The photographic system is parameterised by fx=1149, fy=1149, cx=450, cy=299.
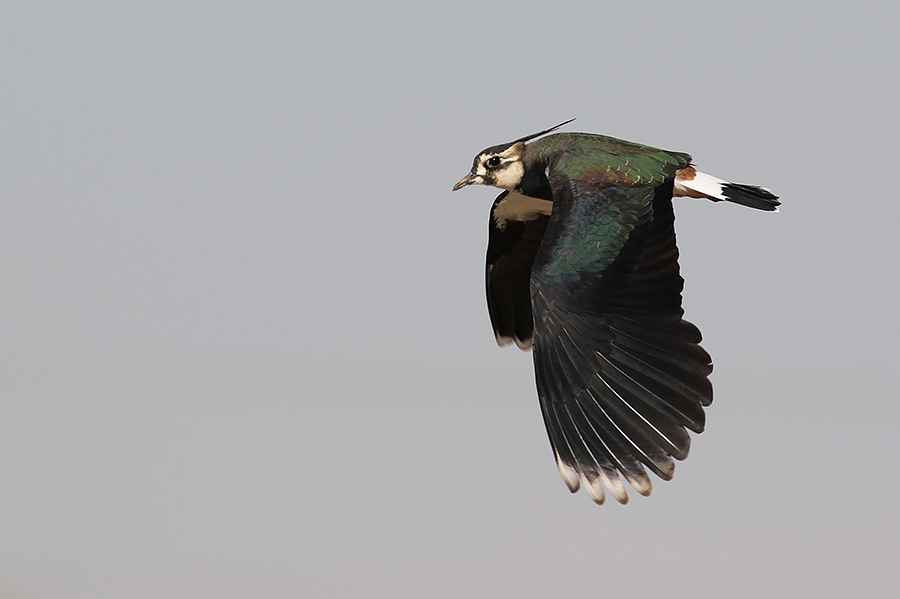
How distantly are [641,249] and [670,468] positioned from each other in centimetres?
204

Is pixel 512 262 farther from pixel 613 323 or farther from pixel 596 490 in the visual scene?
pixel 596 490

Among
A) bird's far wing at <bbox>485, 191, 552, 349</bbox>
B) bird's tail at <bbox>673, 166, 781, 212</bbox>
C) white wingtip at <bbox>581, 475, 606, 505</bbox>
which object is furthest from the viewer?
bird's far wing at <bbox>485, 191, 552, 349</bbox>

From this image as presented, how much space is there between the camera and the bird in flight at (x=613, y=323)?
8.48 metres

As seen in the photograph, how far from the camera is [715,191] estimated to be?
37.2 ft

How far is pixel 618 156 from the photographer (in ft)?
34.3

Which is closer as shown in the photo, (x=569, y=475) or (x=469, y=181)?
(x=569, y=475)

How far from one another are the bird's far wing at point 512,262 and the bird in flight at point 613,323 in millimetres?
1574

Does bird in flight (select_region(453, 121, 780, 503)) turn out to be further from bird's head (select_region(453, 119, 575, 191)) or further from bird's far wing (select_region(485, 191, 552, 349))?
bird's far wing (select_region(485, 191, 552, 349))

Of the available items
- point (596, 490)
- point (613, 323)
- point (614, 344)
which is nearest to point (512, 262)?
point (613, 323)

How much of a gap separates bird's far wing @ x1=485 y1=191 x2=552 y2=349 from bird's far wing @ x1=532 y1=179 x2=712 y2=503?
9.03ft

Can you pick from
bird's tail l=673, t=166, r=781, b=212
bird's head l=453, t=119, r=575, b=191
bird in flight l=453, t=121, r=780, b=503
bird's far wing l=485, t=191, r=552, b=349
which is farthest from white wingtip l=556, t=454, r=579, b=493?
bird's far wing l=485, t=191, r=552, b=349

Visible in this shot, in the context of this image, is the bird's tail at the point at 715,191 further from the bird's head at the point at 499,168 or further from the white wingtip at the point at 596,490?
the white wingtip at the point at 596,490

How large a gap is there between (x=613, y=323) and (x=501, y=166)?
2980mm

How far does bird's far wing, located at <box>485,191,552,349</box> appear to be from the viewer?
12.6m
